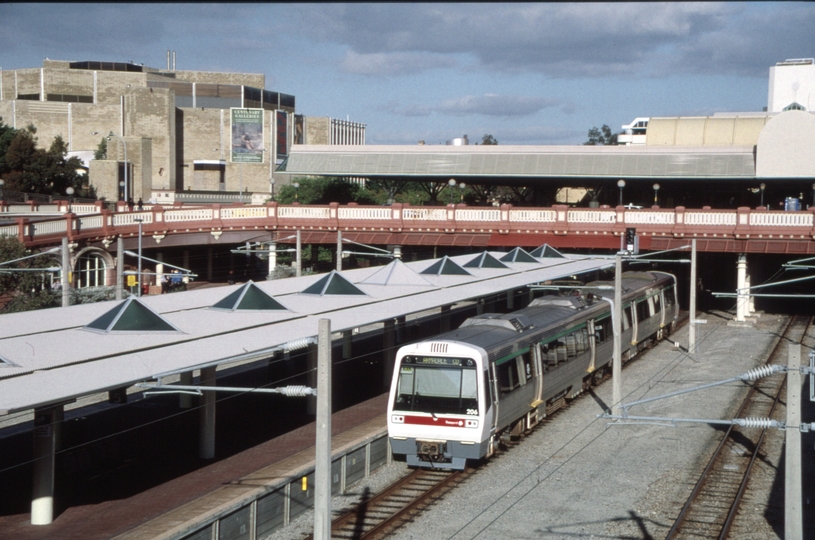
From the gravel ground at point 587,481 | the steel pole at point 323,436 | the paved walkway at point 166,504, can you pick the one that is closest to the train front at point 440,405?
the gravel ground at point 587,481

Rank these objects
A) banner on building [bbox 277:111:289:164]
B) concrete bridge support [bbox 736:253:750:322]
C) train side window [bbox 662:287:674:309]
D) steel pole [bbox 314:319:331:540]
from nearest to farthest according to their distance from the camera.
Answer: steel pole [bbox 314:319:331:540]
train side window [bbox 662:287:674:309]
concrete bridge support [bbox 736:253:750:322]
banner on building [bbox 277:111:289:164]

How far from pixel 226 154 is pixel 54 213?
196 feet

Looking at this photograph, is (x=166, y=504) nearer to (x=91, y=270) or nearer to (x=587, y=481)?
(x=587, y=481)

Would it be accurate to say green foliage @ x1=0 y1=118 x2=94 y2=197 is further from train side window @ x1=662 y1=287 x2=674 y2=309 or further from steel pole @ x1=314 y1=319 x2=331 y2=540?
steel pole @ x1=314 y1=319 x2=331 y2=540

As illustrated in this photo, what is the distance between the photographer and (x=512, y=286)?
32.6 m

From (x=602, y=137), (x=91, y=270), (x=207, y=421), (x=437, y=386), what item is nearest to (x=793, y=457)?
(x=437, y=386)

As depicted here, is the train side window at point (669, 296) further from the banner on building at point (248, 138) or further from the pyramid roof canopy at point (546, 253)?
the banner on building at point (248, 138)

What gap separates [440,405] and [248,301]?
23.4 feet

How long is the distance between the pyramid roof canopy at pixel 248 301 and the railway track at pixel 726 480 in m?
11.8

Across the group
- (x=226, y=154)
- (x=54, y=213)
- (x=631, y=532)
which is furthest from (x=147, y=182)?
(x=631, y=532)

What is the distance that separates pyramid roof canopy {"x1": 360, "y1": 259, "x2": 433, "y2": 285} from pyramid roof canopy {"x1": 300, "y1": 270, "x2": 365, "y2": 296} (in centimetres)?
356

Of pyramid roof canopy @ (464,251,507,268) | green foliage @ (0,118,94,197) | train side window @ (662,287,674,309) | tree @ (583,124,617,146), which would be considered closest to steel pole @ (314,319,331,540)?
pyramid roof canopy @ (464,251,507,268)

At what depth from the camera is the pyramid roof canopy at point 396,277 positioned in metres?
32.8

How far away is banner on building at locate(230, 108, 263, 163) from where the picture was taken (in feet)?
381
